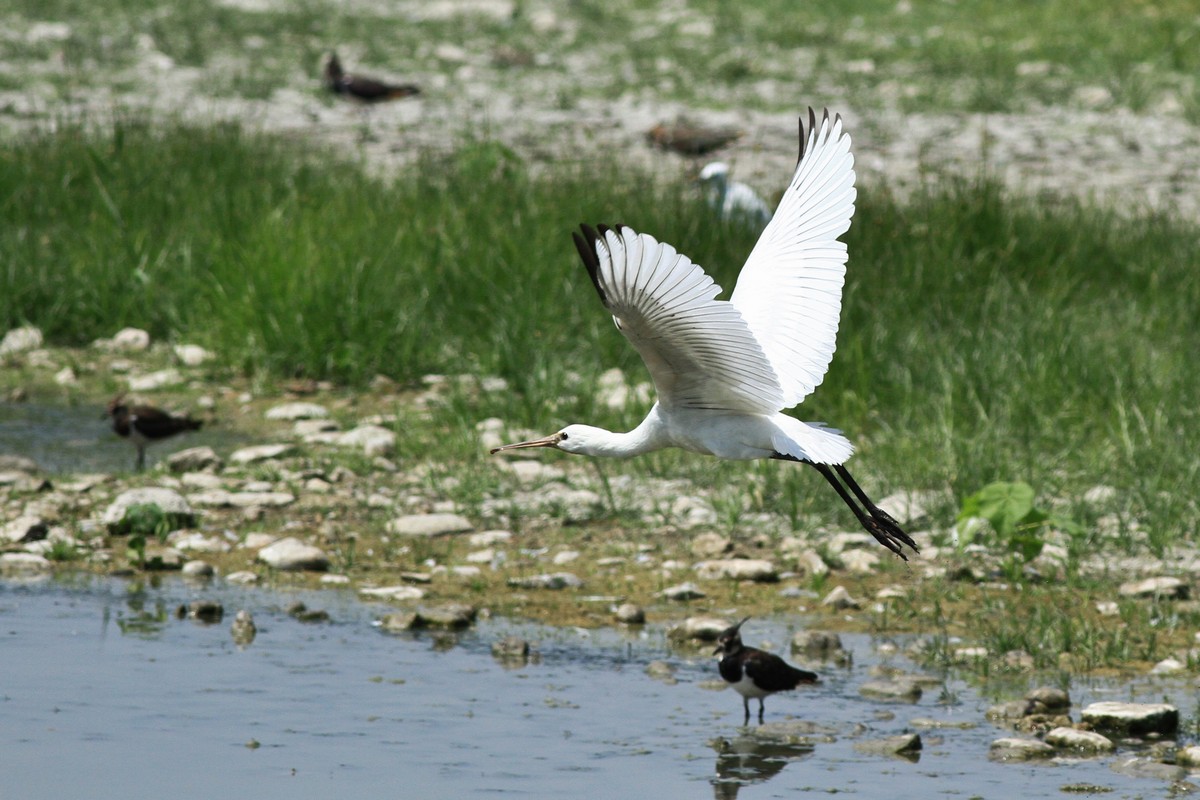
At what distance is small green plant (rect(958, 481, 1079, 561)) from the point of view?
7023 millimetres

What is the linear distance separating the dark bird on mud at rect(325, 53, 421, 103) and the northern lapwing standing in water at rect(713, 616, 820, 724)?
11.2m

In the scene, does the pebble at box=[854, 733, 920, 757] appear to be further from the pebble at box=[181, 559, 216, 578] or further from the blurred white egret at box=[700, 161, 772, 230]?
the blurred white egret at box=[700, 161, 772, 230]

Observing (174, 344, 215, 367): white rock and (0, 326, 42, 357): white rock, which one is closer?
(174, 344, 215, 367): white rock

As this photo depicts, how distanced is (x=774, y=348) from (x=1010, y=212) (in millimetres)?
5770

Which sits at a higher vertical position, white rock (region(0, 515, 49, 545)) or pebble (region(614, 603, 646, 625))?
white rock (region(0, 515, 49, 545))

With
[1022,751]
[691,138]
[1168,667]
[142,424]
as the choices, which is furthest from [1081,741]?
[691,138]

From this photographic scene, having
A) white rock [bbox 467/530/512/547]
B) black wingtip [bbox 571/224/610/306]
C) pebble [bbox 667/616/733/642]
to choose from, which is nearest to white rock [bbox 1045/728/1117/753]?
pebble [bbox 667/616/733/642]

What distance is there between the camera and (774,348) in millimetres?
5699

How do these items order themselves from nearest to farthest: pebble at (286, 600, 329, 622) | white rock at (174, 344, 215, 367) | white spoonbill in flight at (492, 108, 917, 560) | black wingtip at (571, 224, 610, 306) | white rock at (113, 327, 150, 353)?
black wingtip at (571, 224, 610, 306)
white spoonbill in flight at (492, 108, 917, 560)
pebble at (286, 600, 329, 622)
white rock at (174, 344, 215, 367)
white rock at (113, 327, 150, 353)

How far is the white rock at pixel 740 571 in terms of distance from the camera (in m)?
7.27

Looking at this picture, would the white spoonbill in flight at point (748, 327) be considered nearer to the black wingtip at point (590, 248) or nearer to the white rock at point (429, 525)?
the black wingtip at point (590, 248)

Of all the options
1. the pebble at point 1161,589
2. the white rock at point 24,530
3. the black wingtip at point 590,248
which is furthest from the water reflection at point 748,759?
the white rock at point 24,530

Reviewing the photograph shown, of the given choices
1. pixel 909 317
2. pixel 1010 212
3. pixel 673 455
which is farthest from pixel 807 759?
pixel 1010 212

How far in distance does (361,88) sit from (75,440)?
7.91 meters
